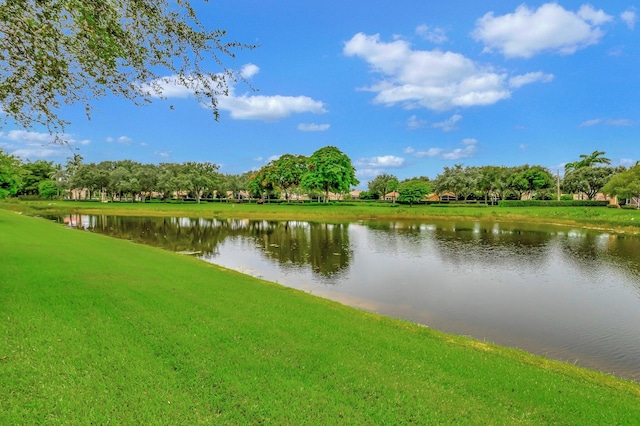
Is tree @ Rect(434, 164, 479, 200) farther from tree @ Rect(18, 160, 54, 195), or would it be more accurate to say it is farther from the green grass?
tree @ Rect(18, 160, 54, 195)

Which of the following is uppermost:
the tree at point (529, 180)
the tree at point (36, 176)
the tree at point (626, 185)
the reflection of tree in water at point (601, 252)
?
the tree at point (36, 176)

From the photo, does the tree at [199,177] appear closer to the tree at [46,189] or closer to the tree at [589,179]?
the tree at [46,189]

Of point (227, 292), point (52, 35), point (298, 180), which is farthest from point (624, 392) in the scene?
point (298, 180)

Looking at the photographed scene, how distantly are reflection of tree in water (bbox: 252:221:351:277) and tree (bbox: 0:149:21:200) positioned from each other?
81.1 ft

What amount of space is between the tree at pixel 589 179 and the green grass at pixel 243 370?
11500cm

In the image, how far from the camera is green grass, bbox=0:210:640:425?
5.45m

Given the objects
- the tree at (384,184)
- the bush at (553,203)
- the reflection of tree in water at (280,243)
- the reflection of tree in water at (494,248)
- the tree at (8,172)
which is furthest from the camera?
the tree at (384,184)

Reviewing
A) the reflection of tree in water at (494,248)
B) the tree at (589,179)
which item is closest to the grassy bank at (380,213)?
the reflection of tree in water at (494,248)

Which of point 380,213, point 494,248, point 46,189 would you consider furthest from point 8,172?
point 46,189

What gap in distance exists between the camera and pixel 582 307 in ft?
56.0

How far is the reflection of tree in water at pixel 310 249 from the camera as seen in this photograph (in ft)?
87.9

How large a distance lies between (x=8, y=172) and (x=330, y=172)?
66.3 metres

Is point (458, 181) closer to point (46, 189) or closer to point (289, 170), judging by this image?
point (289, 170)

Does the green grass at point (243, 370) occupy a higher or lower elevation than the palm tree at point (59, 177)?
lower
